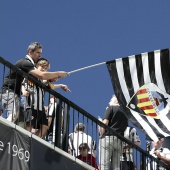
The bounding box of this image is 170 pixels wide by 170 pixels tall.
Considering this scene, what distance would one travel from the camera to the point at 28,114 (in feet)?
48.1

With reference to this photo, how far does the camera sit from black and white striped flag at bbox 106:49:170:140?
58.3 ft

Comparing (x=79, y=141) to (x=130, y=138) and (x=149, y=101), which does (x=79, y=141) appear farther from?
(x=149, y=101)

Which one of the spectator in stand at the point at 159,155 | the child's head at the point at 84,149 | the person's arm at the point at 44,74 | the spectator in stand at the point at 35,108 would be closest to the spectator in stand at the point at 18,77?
the person's arm at the point at 44,74

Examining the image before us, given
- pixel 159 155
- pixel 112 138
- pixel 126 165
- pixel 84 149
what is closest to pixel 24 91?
pixel 84 149

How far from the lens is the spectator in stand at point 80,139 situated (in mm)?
16422

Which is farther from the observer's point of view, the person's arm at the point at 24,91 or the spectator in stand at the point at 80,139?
the spectator in stand at the point at 80,139

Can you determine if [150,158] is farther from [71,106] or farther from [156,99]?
[71,106]

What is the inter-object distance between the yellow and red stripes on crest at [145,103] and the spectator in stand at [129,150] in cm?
54

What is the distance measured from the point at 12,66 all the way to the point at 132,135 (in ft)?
14.3

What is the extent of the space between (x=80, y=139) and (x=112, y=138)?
0.65m

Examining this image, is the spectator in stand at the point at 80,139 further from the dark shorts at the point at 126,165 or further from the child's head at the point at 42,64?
the child's head at the point at 42,64

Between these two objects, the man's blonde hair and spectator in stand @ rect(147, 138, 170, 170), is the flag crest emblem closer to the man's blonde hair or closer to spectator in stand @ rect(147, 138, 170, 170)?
spectator in stand @ rect(147, 138, 170, 170)

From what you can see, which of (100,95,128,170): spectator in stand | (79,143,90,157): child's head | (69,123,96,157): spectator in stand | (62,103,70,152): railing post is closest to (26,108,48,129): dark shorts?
(62,103,70,152): railing post

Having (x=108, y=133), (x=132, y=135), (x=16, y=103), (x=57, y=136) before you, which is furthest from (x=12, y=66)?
(x=132, y=135)
